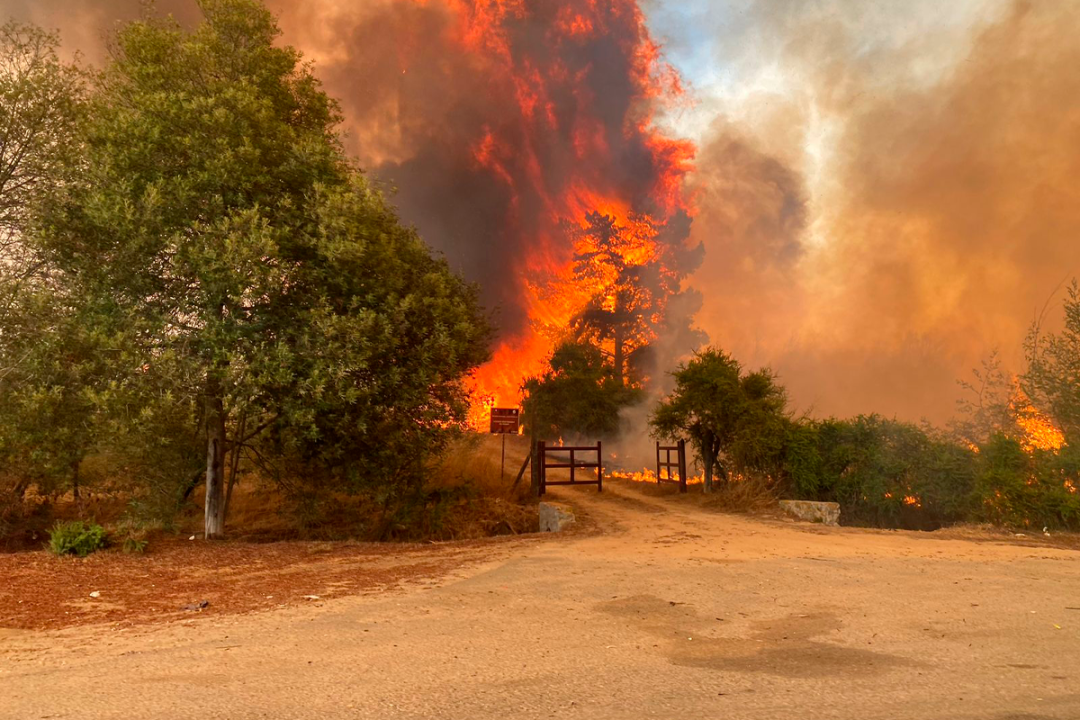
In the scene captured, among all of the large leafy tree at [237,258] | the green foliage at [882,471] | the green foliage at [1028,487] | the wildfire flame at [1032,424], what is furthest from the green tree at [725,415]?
the large leafy tree at [237,258]

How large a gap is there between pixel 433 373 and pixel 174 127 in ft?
20.6

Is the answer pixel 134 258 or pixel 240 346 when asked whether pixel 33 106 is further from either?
pixel 240 346

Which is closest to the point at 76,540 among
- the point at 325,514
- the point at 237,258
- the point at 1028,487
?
the point at 237,258

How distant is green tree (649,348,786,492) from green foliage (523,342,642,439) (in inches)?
818

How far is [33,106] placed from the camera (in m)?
14.4

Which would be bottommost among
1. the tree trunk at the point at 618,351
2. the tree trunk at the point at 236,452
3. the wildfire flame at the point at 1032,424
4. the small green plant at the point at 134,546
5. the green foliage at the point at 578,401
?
the small green plant at the point at 134,546

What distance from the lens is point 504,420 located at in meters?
25.8

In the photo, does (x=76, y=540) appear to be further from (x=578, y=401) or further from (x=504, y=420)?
(x=578, y=401)

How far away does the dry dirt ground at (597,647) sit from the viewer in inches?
195

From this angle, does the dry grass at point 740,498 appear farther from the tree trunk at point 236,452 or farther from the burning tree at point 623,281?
the burning tree at point 623,281

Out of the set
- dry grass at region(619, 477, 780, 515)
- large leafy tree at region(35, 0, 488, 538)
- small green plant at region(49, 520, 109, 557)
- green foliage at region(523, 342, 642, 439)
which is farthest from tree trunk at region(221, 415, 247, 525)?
green foliage at region(523, 342, 642, 439)

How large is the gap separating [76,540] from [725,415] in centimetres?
1678

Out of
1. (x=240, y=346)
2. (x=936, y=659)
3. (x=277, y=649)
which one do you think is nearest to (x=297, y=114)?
(x=240, y=346)

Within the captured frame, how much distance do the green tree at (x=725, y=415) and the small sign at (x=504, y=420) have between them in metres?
4.83
